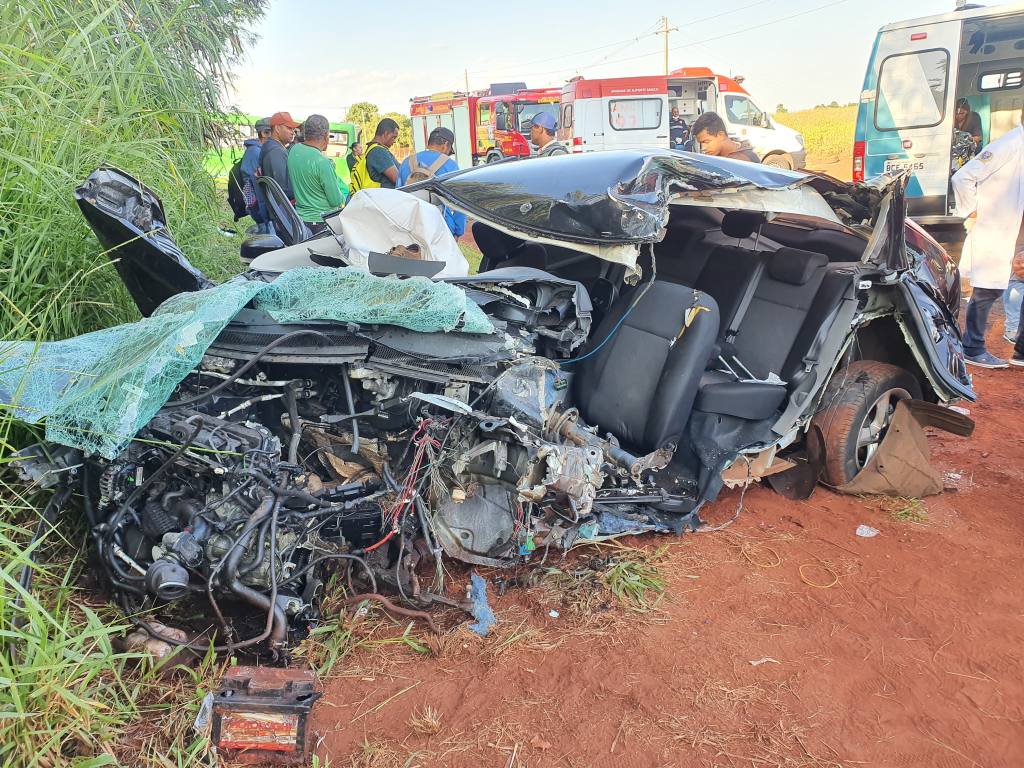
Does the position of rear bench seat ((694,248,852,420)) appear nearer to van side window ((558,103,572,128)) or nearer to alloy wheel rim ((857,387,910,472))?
alloy wheel rim ((857,387,910,472))

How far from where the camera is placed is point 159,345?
8.55ft

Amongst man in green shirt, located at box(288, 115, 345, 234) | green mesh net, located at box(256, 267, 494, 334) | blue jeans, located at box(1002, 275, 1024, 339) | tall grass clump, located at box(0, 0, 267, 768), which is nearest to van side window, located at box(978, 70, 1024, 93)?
blue jeans, located at box(1002, 275, 1024, 339)

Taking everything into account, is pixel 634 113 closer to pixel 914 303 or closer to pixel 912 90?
pixel 912 90

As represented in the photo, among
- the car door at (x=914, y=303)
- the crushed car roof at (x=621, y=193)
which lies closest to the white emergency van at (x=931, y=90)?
the car door at (x=914, y=303)

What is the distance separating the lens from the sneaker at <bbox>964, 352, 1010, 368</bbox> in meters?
6.63

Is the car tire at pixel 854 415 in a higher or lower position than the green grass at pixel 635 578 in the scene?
higher

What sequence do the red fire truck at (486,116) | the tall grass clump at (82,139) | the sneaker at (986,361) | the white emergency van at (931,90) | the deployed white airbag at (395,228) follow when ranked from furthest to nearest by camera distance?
1. the red fire truck at (486,116)
2. the white emergency van at (931,90)
3. the sneaker at (986,361)
4. the deployed white airbag at (395,228)
5. the tall grass clump at (82,139)

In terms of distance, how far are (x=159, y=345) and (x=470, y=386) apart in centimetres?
119

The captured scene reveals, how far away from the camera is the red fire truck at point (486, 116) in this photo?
69.6ft

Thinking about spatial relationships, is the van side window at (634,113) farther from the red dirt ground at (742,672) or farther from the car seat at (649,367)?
the red dirt ground at (742,672)

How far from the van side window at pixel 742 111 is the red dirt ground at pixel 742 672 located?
1631 cm

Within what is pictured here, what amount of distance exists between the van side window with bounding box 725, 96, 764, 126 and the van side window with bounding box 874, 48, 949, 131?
335 inches

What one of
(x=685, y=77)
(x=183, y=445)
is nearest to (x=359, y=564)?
(x=183, y=445)

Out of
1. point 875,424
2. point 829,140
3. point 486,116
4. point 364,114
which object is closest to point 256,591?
point 875,424
